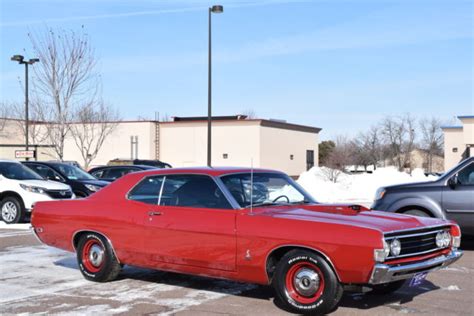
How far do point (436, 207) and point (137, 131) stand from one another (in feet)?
150

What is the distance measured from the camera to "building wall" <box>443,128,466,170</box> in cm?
5481

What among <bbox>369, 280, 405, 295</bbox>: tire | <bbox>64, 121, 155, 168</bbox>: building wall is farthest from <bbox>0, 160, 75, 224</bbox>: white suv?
<bbox>64, 121, 155, 168</bbox>: building wall

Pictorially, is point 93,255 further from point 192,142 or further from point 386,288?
point 192,142

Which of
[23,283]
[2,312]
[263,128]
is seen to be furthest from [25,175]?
[263,128]

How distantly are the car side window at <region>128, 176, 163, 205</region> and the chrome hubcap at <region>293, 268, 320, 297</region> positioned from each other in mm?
2086

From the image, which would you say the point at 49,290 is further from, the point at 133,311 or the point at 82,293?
the point at 133,311

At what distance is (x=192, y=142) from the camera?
54031 millimetres

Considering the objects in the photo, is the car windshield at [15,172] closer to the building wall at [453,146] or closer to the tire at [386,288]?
the tire at [386,288]

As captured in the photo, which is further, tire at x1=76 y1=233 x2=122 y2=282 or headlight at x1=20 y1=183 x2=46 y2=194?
headlight at x1=20 y1=183 x2=46 y2=194

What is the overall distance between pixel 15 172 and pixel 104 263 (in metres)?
8.83

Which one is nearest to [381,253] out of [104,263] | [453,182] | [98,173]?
[104,263]

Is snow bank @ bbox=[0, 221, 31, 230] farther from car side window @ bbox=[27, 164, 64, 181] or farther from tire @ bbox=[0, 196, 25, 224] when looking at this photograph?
car side window @ bbox=[27, 164, 64, 181]

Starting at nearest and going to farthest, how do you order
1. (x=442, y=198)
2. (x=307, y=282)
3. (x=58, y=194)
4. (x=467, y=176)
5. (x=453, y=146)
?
(x=307, y=282)
(x=442, y=198)
(x=467, y=176)
(x=58, y=194)
(x=453, y=146)

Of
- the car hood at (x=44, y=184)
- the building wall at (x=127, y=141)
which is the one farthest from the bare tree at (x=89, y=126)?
the car hood at (x=44, y=184)
